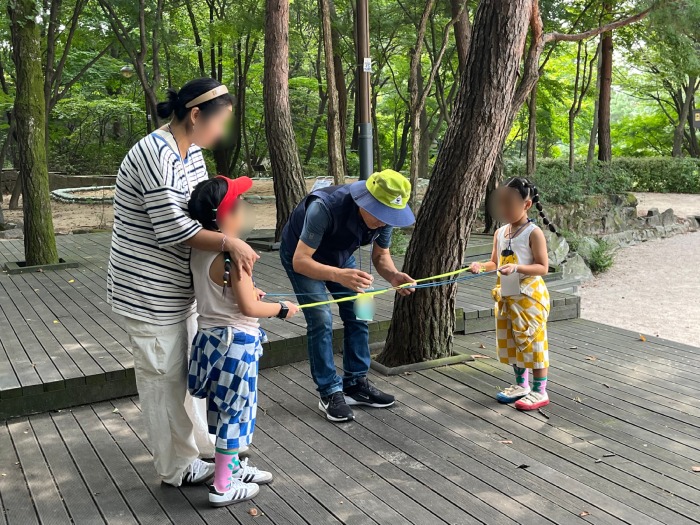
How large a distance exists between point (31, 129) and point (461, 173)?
16.4 feet

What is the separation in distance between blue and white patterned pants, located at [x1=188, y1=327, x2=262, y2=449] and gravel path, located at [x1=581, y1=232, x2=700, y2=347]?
6.98 m

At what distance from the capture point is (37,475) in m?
3.15

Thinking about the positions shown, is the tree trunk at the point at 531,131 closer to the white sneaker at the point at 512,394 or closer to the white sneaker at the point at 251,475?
the white sneaker at the point at 512,394

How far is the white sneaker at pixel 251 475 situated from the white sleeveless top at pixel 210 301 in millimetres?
680

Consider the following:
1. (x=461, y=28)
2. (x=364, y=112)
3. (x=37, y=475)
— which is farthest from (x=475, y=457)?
(x=461, y=28)

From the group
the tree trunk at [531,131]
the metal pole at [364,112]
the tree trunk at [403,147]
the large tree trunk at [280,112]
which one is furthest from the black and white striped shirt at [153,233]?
the tree trunk at [403,147]

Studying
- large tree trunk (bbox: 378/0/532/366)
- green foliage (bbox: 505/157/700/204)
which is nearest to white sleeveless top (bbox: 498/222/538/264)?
large tree trunk (bbox: 378/0/532/366)

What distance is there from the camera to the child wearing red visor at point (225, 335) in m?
2.66

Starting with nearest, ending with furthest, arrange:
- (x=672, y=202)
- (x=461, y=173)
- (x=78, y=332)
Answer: (x=461, y=173)
(x=78, y=332)
(x=672, y=202)

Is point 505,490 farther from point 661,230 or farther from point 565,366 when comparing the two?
point 661,230

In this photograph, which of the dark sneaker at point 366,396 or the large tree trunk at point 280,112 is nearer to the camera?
the dark sneaker at point 366,396

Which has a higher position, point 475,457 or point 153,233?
point 153,233

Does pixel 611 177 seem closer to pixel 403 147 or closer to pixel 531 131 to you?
pixel 531 131

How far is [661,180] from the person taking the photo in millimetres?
22422
